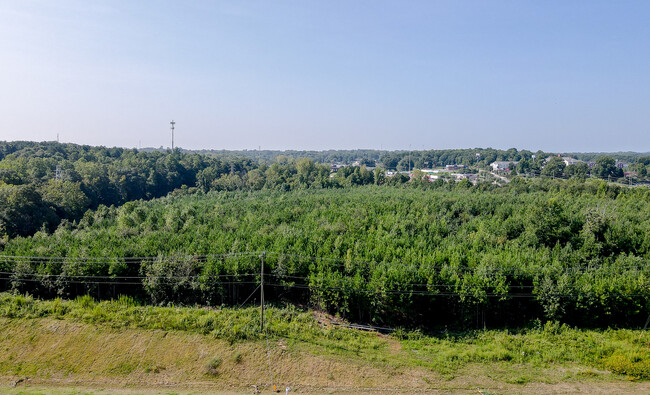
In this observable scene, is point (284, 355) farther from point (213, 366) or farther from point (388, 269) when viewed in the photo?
point (388, 269)

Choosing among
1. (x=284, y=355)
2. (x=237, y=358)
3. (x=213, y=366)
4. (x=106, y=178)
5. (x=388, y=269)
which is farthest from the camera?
(x=106, y=178)

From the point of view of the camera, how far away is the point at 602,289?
1977 centimetres

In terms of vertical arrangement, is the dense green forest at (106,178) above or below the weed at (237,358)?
above

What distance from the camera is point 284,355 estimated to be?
16.8 meters

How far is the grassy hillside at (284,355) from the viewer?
50.5 ft

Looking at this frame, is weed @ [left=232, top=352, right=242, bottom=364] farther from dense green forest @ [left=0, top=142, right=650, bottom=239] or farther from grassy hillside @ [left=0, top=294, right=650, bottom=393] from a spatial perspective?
dense green forest @ [left=0, top=142, right=650, bottom=239]

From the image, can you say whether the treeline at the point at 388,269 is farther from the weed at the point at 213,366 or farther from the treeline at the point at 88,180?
the treeline at the point at 88,180

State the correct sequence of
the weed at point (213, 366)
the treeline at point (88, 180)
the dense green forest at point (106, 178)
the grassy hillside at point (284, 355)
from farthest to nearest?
the dense green forest at point (106, 178)
the treeline at point (88, 180)
the weed at point (213, 366)
the grassy hillside at point (284, 355)

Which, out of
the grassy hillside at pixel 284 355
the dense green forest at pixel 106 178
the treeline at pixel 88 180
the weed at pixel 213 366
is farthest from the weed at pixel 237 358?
the dense green forest at pixel 106 178

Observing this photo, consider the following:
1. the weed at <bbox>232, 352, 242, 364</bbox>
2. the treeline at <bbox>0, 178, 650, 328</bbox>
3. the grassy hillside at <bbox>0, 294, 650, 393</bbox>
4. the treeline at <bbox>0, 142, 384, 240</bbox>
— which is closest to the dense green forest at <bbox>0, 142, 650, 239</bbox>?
the treeline at <bbox>0, 142, 384, 240</bbox>

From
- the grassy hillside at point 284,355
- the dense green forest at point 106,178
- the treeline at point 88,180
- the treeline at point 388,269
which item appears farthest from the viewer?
the dense green forest at point 106,178

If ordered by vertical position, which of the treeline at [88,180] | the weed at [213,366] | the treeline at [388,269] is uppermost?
the treeline at [88,180]

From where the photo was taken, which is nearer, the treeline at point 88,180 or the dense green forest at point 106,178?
the treeline at point 88,180

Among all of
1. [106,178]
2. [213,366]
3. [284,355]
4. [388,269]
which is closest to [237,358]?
[213,366]
